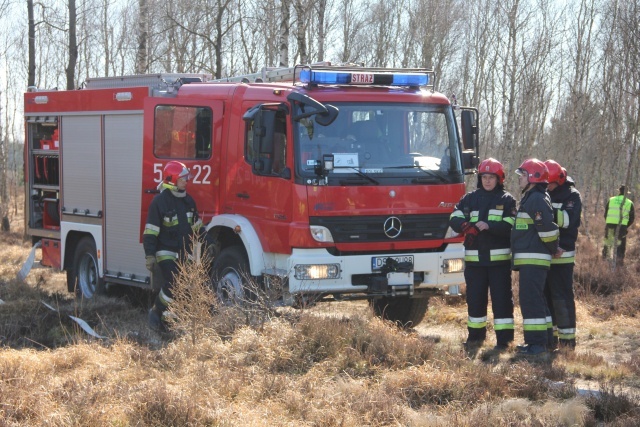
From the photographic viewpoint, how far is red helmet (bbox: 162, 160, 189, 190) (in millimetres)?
8625

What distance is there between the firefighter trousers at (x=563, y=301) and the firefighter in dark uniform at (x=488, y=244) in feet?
1.49

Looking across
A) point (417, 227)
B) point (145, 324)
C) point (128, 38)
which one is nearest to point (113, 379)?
point (145, 324)

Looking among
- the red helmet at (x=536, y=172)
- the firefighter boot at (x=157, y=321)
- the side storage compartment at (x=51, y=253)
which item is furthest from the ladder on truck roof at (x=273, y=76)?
the side storage compartment at (x=51, y=253)

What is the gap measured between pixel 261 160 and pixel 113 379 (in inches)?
115

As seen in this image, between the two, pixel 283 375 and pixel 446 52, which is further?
pixel 446 52

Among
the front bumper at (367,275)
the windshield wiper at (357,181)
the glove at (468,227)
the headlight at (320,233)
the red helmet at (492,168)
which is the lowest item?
the front bumper at (367,275)

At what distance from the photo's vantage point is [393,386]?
6164 millimetres

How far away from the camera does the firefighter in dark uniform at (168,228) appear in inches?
338

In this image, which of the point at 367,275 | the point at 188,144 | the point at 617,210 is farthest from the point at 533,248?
the point at 617,210

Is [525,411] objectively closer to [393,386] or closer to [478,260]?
[393,386]

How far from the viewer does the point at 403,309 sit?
9.54 metres

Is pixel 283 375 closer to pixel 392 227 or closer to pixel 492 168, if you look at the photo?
pixel 392 227

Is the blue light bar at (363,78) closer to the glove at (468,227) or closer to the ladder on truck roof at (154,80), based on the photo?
the glove at (468,227)

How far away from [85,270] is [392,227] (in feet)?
16.6
